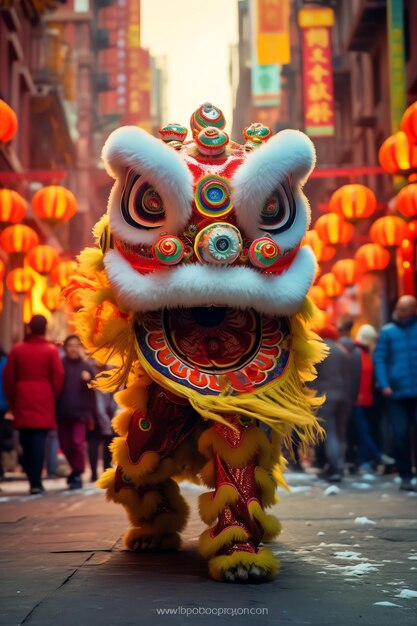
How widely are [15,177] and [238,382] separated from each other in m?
12.2

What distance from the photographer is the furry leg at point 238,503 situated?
4016 mm

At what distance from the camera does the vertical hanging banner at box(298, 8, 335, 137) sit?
23.2 metres

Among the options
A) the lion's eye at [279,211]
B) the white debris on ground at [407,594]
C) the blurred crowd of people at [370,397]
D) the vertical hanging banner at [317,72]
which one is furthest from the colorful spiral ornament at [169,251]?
the vertical hanging banner at [317,72]

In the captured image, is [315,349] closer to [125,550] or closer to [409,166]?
[125,550]

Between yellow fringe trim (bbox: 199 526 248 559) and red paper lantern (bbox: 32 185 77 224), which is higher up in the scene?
red paper lantern (bbox: 32 185 77 224)

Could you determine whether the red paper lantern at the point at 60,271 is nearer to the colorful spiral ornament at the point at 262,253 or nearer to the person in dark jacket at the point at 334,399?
the person in dark jacket at the point at 334,399

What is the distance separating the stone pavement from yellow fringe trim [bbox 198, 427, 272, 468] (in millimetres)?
495

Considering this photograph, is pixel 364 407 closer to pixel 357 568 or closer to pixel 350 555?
pixel 350 555

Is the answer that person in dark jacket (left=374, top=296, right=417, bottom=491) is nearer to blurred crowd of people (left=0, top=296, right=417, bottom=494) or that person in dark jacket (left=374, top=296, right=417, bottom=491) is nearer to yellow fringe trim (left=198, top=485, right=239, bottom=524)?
blurred crowd of people (left=0, top=296, right=417, bottom=494)

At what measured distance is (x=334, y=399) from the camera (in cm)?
998

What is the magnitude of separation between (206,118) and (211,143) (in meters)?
0.25

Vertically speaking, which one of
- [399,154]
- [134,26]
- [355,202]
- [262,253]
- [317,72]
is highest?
[134,26]

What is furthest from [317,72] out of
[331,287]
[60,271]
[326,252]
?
[60,271]

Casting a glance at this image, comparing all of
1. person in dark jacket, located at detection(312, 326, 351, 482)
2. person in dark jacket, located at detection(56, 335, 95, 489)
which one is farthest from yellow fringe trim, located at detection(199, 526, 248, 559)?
person in dark jacket, located at detection(56, 335, 95, 489)
